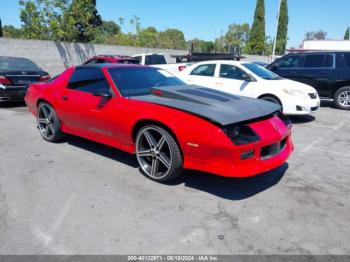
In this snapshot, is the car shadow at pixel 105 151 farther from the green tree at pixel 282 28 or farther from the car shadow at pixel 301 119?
the green tree at pixel 282 28

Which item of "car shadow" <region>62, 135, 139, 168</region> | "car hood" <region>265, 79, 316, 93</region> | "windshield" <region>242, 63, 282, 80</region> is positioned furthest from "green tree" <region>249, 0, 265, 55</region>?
"car shadow" <region>62, 135, 139, 168</region>

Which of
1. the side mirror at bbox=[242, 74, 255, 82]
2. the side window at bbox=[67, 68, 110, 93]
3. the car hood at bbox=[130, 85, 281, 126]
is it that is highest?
the side window at bbox=[67, 68, 110, 93]

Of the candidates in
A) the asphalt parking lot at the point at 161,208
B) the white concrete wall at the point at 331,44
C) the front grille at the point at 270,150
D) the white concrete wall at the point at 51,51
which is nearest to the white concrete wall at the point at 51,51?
the white concrete wall at the point at 51,51

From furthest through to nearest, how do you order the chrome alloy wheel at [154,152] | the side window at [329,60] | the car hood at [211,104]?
1. the side window at [329,60]
2. the chrome alloy wheel at [154,152]
3. the car hood at [211,104]

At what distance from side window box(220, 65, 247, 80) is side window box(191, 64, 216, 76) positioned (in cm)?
30

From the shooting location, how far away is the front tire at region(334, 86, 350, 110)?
31.1ft

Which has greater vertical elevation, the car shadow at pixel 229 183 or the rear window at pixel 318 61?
the rear window at pixel 318 61

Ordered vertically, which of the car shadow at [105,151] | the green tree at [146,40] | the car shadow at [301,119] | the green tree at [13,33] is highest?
the green tree at [13,33]

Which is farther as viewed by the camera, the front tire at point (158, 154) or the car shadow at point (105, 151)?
the car shadow at point (105, 151)

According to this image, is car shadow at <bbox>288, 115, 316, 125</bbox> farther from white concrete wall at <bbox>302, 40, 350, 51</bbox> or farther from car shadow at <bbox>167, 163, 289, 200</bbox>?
white concrete wall at <bbox>302, 40, 350, 51</bbox>

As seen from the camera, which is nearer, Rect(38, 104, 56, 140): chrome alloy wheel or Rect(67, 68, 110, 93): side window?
Rect(67, 68, 110, 93): side window

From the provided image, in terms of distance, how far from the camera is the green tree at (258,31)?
44.6 metres

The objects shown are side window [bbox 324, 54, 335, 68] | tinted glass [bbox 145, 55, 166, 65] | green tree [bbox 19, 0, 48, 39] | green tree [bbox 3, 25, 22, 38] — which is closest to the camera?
side window [bbox 324, 54, 335, 68]

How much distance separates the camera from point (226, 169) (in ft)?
10.7
